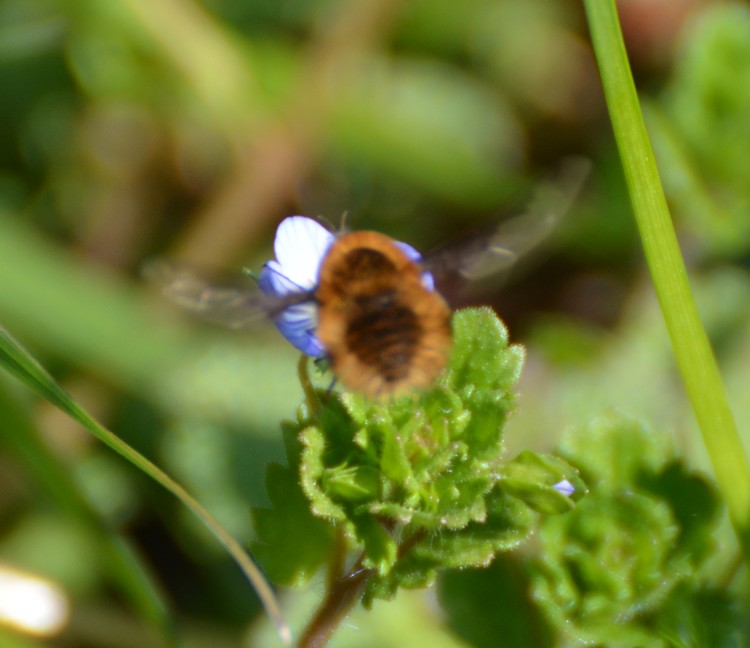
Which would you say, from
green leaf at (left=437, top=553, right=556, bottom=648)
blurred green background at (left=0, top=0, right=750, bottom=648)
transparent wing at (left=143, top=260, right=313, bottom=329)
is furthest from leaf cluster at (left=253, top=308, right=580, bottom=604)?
blurred green background at (left=0, top=0, right=750, bottom=648)

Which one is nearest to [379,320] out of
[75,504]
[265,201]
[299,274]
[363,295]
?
[363,295]

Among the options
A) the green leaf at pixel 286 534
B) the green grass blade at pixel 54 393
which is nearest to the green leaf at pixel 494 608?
the green leaf at pixel 286 534

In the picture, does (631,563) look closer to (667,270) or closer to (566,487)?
(566,487)

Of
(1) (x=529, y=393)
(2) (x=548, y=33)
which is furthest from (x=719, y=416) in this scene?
(2) (x=548, y=33)

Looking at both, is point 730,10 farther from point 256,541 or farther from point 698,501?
point 256,541

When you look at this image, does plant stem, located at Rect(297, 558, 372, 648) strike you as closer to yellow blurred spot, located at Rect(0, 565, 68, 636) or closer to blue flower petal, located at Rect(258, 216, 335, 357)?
blue flower petal, located at Rect(258, 216, 335, 357)
